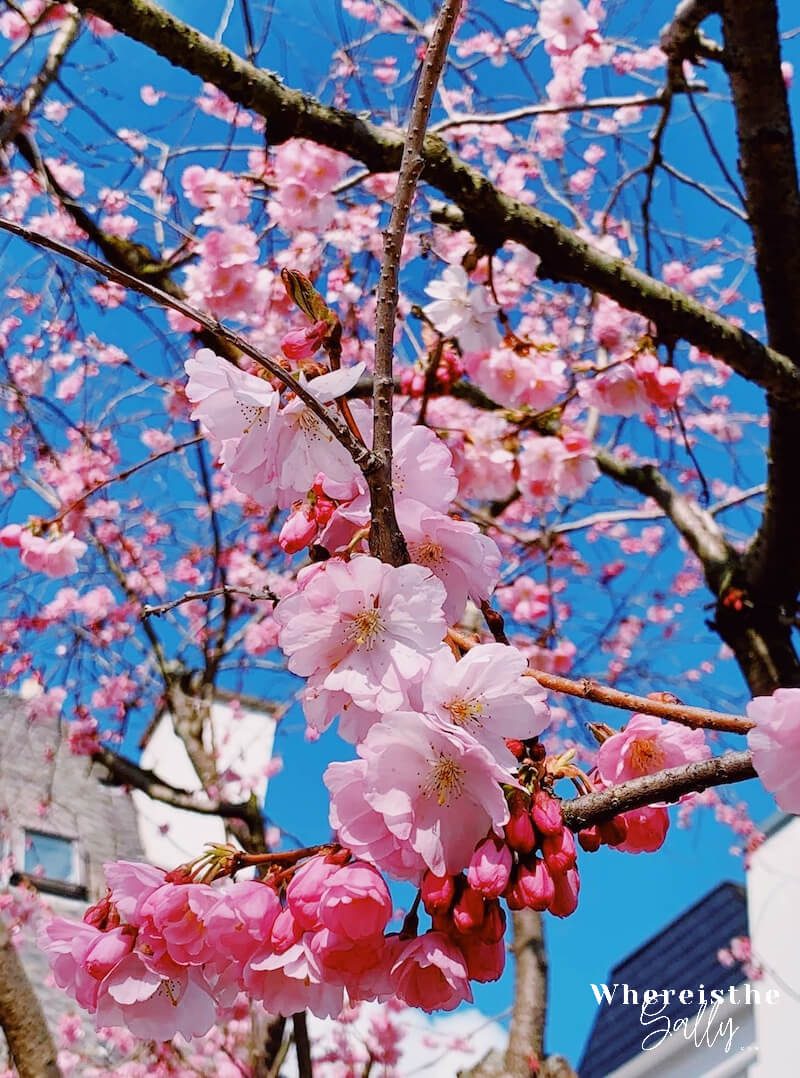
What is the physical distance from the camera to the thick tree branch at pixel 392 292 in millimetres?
967

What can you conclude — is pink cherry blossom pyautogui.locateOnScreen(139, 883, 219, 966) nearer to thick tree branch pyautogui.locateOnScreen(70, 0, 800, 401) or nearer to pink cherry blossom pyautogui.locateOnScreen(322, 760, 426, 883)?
pink cherry blossom pyautogui.locateOnScreen(322, 760, 426, 883)

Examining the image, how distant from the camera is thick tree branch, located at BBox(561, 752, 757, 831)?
36.1 inches

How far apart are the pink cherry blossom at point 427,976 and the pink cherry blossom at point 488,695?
0.19 metres

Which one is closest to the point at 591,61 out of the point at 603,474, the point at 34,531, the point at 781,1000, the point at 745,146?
the point at 603,474

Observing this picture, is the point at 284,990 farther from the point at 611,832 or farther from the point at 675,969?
the point at 675,969

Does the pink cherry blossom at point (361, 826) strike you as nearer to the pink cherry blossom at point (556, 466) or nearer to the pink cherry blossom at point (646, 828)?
the pink cherry blossom at point (646, 828)

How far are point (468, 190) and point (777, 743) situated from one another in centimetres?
183

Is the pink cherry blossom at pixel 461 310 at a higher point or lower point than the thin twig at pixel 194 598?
higher

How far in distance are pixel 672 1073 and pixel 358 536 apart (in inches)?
263

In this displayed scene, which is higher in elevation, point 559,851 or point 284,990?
point 559,851

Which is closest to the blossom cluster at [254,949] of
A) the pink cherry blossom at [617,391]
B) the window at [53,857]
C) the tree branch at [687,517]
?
the pink cherry blossom at [617,391]

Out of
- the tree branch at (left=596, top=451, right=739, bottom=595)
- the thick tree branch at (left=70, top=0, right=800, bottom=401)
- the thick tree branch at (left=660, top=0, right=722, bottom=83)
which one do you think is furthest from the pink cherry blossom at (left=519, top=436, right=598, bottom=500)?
the thick tree branch at (left=660, top=0, right=722, bottom=83)

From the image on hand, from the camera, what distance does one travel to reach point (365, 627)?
3.19 ft

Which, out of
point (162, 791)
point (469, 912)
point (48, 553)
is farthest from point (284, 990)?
point (162, 791)
